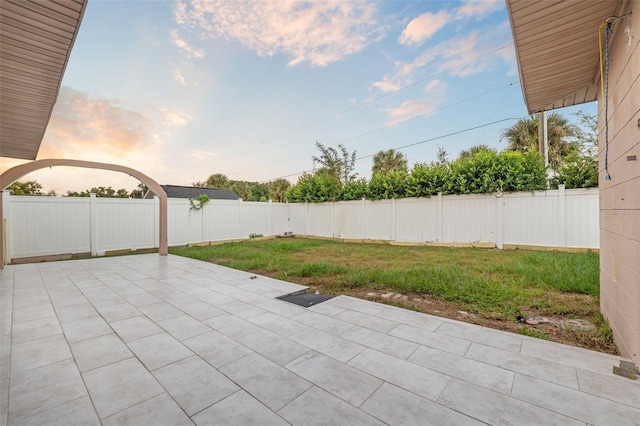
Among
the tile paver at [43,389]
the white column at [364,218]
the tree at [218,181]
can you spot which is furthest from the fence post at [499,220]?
the tree at [218,181]

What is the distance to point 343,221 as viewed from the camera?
35.8 feet

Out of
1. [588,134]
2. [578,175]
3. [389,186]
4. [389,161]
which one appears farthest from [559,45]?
[389,161]

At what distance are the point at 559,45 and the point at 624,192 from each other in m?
1.48

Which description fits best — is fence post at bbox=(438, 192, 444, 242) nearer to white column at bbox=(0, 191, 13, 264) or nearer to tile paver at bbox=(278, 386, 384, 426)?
tile paver at bbox=(278, 386, 384, 426)

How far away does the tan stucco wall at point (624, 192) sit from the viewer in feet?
5.65

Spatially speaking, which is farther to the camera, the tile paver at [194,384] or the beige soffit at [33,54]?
the beige soffit at [33,54]

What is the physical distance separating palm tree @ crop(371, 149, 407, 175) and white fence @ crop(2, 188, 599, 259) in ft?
25.0

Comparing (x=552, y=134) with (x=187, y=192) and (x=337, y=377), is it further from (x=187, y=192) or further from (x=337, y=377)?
(x=187, y=192)

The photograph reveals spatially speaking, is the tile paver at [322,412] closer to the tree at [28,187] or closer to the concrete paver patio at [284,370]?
the concrete paver patio at [284,370]

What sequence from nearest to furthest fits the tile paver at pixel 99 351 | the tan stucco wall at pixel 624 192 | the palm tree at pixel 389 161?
the tan stucco wall at pixel 624 192, the tile paver at pixel 99 351, the palm tree at pixel 389 161

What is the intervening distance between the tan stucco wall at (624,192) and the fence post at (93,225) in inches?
398

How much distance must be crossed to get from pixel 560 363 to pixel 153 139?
11.4m

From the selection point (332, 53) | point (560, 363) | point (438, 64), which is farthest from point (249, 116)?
Result: point (560, 363)

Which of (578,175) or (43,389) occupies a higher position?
(578,175)
